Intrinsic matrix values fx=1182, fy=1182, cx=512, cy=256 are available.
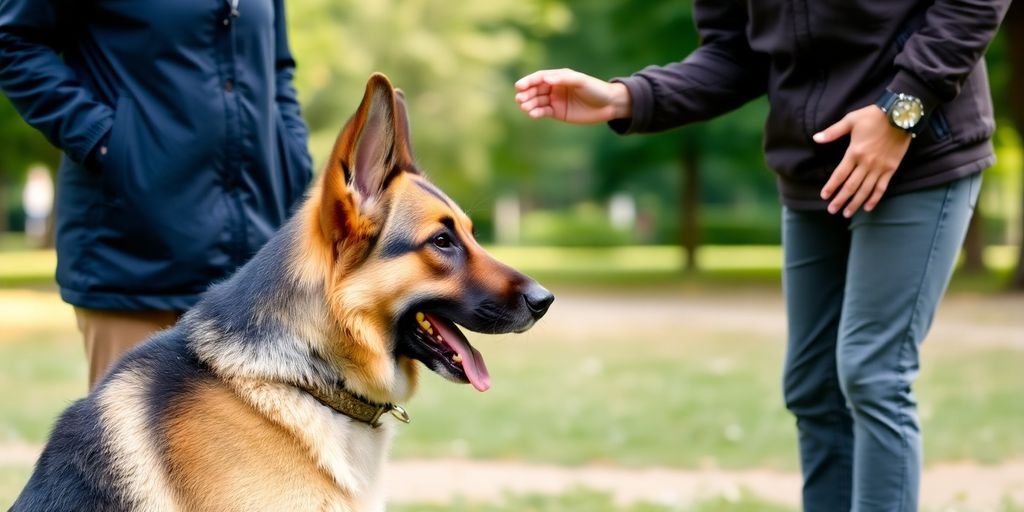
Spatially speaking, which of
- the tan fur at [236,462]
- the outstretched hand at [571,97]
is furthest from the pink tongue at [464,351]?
the outstretched hand at [571,97]

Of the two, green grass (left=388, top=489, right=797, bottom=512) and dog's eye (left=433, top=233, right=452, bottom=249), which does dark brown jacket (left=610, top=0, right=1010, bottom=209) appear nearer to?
dog's eye (left=433, top=233, right=452, bottom=249)

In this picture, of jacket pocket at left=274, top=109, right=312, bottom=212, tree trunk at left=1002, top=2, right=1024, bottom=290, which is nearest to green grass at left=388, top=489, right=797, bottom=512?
jacket pocket at left=274, top=109, right=312, bottom=212

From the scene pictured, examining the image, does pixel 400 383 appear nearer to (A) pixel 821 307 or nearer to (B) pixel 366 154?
(B) pixel 366 154

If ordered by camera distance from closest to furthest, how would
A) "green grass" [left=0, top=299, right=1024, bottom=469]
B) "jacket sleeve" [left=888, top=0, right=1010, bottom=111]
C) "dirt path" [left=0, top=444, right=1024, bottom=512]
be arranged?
"jacket sleeve" [left=888, top=0, right=1010, bottom=111] → "dirt path" [left=0, top=444, right=1024, bottom=512] → "green grass" [left=0, top=299, right=1024, bottom=469]

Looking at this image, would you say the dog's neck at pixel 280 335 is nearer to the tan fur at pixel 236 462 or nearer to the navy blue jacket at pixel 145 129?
the tan fur at pixel 236 462

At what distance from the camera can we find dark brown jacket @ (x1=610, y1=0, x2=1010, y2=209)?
3744 millimetres

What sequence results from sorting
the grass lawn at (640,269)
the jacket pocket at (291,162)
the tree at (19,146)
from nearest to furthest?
1. the jacket pocket at (291,162)
2. the tree at (19,146)
3. the grass lawn at (640,269)

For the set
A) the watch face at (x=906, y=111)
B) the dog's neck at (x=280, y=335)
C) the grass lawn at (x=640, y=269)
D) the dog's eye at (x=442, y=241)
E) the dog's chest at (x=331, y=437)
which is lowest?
the grass lawn at (x=640, y=269)

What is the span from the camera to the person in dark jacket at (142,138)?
4.18 m

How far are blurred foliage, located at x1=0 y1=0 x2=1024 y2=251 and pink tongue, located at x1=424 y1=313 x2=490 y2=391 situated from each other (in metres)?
0.96

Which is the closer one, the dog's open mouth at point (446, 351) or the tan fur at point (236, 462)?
the tan fur at point (236, 462)

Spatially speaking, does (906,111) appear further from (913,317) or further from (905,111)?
(913,317)

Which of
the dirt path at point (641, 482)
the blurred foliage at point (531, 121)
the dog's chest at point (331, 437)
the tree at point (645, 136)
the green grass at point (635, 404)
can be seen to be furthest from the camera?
the blurred foliage at point (531, 121)

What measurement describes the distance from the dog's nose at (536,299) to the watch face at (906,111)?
126 cm
